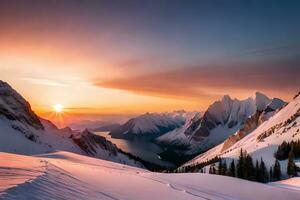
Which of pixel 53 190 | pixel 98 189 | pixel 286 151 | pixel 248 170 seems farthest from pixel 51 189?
pixel 286 151

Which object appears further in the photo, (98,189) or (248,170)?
(248,170)

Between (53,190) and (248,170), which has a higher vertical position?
(53,190)

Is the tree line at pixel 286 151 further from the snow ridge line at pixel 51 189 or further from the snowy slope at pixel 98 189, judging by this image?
the snow ridge line at pixel 51 189

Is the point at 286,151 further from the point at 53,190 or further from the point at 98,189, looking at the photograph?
the point at 53,190

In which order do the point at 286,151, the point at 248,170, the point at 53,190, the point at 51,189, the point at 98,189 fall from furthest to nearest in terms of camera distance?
1. the point at 286,151
2. the point at 248,170
3. the point at 98,189
4. the point at 51,189
5. the point at 53,190

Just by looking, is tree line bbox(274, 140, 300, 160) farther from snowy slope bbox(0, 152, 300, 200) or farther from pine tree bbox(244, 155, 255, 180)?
snowy slope bbox(0, 152, 300, 200)

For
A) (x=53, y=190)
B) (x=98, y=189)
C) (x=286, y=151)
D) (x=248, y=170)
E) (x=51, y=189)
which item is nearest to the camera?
(x=53, y=190)

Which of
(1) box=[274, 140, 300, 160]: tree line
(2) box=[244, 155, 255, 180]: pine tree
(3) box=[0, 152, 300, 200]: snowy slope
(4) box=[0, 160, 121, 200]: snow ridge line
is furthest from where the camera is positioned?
(1) box=[274, 140, 300, 160]: tree line

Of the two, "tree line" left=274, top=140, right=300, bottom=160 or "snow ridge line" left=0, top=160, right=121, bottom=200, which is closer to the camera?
"snow ridge line" left=0, top=160, right=121, bottom=200

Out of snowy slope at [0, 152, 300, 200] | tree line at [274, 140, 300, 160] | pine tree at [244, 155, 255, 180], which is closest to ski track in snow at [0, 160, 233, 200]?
snowy slope at [0, 152, 300, 200]

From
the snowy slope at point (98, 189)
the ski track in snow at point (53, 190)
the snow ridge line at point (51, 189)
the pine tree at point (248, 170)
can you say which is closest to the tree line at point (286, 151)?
the pine tree at point (248, 170)

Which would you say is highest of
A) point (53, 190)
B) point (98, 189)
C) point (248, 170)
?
point (53, 190)

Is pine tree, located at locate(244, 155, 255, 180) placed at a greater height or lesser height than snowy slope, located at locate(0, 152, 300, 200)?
lesser

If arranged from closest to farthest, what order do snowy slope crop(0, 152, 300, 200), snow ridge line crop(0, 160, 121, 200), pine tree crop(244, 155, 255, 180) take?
snow ridge line crop(0, 160, 121, 200) → snowy slope crop(0, 152, 300, 200) → pine tree crop(244, 155, 255, 180)
